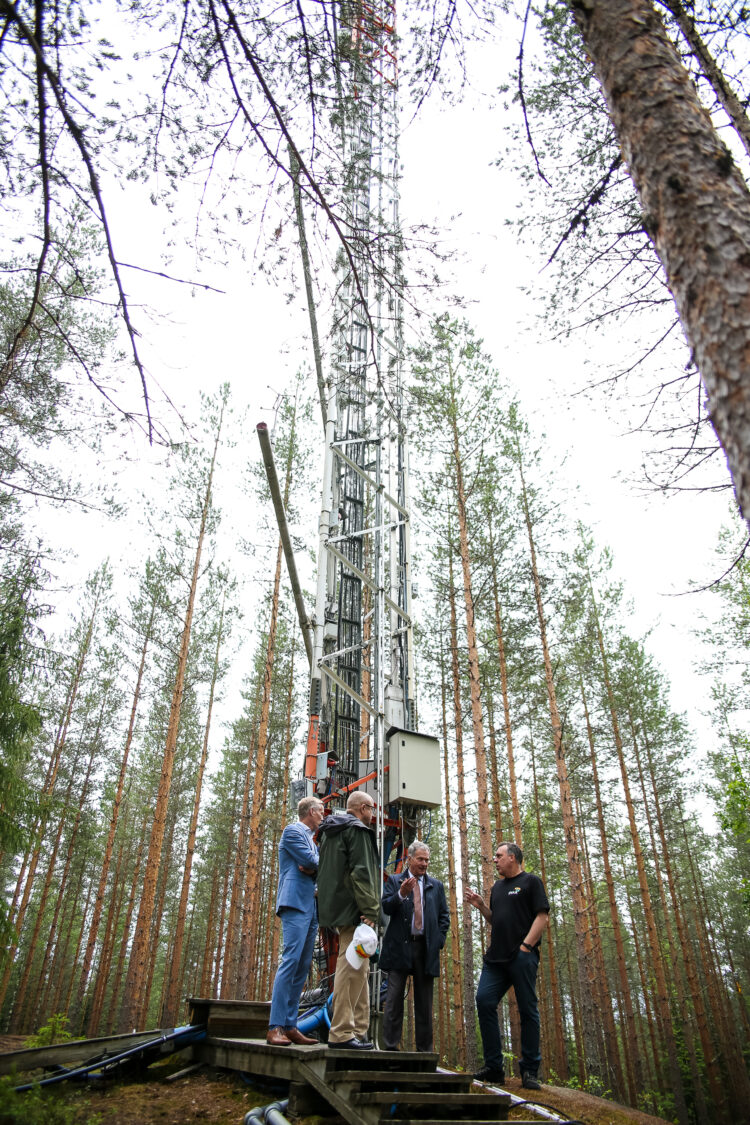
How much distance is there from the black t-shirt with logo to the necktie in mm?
480

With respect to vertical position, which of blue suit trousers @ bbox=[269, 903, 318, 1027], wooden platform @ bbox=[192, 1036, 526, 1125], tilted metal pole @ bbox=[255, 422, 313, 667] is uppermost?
tilted metal pole @ bbox=[255, 422, 313, 667]

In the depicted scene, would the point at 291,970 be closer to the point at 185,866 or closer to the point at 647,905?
the point at 647,905

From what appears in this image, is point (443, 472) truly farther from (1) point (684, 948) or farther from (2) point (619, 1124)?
(1) point (684, 948)

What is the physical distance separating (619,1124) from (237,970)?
1089 cm

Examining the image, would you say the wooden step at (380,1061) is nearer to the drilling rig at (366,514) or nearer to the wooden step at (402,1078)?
the wooden step at (402,1078)

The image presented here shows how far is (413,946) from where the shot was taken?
4.71 metres

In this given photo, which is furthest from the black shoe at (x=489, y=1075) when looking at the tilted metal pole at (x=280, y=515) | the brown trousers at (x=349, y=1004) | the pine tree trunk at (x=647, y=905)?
the pine tree trunk at (x=647, y=905)

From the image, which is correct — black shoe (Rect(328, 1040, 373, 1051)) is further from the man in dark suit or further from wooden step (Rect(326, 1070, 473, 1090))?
the man in dark suit

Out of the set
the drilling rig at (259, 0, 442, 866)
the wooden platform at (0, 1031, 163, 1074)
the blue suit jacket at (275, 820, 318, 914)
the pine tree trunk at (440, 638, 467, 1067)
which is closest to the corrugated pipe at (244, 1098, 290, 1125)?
the blue suit jacket at (275, 820, 318, 914)

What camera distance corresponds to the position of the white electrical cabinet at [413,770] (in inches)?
236

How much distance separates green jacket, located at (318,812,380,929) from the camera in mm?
3799

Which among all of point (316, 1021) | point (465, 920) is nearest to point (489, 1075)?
point (316, 1021)

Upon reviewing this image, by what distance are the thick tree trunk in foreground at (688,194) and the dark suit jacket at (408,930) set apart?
4.04m

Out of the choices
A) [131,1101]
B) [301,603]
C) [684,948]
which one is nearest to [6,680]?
[301,603]
